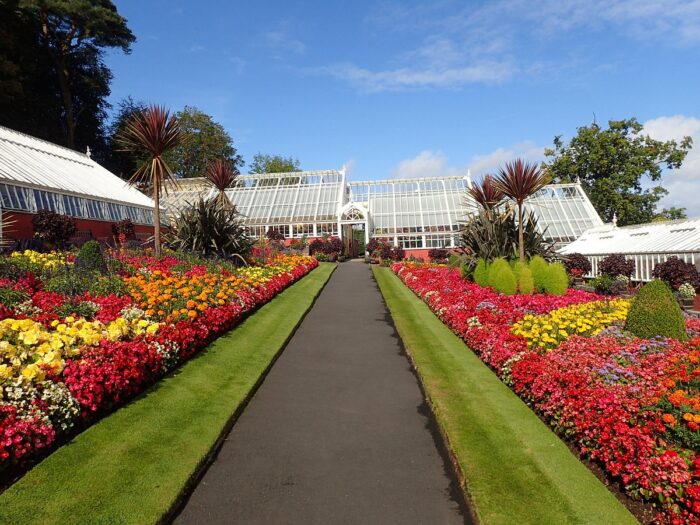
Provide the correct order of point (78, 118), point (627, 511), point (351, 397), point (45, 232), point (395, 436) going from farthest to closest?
point (78, 118) < point (45, 232) < point (351, 397) < point (395, 436) < point (627, 511)

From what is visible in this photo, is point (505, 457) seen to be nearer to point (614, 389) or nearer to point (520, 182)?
point (614, 389)

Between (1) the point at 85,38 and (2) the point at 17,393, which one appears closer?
(2) the point at 17,393

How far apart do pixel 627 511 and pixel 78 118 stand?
54.1 m

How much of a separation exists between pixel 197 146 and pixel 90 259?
48.5m

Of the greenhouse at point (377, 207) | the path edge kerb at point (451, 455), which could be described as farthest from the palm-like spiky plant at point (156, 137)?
the greenhouse at point (377, 207)

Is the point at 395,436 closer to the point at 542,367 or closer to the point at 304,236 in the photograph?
the point at 542,367

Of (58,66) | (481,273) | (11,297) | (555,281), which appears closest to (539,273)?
(555,281)

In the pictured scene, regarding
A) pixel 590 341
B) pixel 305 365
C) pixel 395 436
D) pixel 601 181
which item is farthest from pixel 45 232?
pixel 601 181

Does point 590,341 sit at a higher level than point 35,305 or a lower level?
lower

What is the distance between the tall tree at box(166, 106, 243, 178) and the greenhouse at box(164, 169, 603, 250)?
12.1m

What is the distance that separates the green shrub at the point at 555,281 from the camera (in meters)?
13.5

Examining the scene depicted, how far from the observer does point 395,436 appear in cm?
562

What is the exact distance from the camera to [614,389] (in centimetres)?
509

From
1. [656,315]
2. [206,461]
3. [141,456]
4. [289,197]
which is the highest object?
[289,197]
